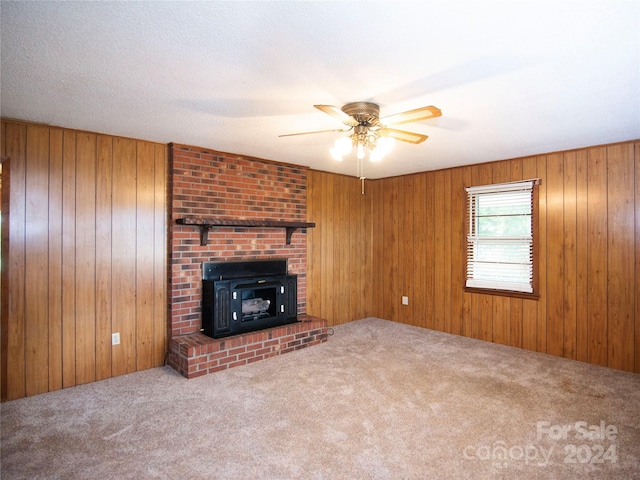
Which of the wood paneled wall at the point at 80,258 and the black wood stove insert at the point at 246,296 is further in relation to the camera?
the black wood stove insert at the point at 246,296

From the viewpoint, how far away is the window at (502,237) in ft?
14.0

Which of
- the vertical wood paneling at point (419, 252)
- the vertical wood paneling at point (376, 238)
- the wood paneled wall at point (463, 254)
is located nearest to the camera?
the wood paneled wall at point (463, 254)

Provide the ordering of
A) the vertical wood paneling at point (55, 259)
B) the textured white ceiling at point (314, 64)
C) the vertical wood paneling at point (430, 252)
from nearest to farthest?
the textured white ceiling at point (314, 64), the vertical wood paneling at point (55, 259), the vertical wood paneling at point (430, 252)

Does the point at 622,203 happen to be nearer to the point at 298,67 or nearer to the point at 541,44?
the point at 541,44

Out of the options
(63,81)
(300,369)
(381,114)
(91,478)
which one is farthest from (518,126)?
(91,478)

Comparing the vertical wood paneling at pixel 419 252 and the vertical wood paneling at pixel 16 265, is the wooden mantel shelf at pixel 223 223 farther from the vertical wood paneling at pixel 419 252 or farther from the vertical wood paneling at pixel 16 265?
the vertical wood paneling at pixel 419 252

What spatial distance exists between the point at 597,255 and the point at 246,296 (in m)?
3.78

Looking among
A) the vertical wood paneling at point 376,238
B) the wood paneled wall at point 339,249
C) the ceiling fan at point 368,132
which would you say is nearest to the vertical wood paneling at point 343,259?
the wood paneled wall at point 339,249

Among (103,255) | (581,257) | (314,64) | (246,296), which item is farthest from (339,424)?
(581,257)

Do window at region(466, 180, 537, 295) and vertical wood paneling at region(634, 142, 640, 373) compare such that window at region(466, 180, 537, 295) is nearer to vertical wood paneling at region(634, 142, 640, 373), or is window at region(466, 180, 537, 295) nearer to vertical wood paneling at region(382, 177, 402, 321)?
vertical wood paneling at region(634, 142, 640, 373)

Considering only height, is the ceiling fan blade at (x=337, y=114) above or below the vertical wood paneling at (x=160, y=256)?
above

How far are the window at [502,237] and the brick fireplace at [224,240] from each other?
7.24 ft

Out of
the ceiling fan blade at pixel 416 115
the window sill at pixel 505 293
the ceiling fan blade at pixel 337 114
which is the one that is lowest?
the window sill at pixel 505 293

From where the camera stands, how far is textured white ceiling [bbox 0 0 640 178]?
1587 millimetres
